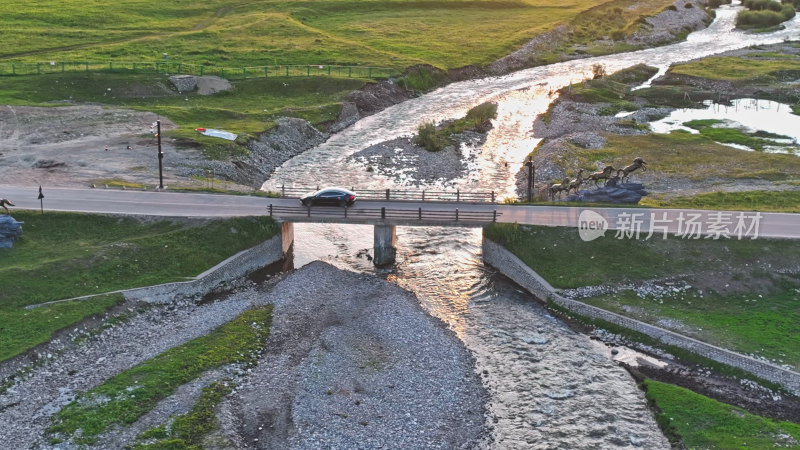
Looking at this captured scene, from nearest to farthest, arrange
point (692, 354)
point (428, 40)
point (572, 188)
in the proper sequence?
point (692, 354) < point (572, 188) < point (428, 40)

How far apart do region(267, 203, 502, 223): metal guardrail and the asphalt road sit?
137mm

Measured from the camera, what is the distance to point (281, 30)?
126 m

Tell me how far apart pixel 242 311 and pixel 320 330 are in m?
5.09

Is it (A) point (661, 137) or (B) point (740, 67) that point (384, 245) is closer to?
(A) point (661, 137)

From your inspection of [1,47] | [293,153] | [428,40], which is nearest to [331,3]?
[428,40]

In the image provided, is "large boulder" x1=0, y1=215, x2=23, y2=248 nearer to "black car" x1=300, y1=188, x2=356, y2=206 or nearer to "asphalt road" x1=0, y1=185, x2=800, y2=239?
"asphalt road" x1=0, y1=185, x2=800, y2=239

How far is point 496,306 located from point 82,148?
42.6 metres

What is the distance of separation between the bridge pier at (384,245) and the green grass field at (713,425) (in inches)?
827

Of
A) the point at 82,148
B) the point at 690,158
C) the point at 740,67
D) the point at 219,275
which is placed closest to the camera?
the point at 219,275

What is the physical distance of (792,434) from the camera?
101 ft

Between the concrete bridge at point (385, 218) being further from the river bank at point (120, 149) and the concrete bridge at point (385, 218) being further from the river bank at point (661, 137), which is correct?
the river bank at point (661, 137)

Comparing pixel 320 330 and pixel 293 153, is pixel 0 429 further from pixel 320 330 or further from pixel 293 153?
pixel 293 153

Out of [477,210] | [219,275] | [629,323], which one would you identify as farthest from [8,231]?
[629,323]

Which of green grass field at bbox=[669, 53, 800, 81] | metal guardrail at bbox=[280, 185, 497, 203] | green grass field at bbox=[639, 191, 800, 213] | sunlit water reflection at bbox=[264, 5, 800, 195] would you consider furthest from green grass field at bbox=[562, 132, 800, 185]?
green grass field at bbox=[669, 53, 800, 81]
